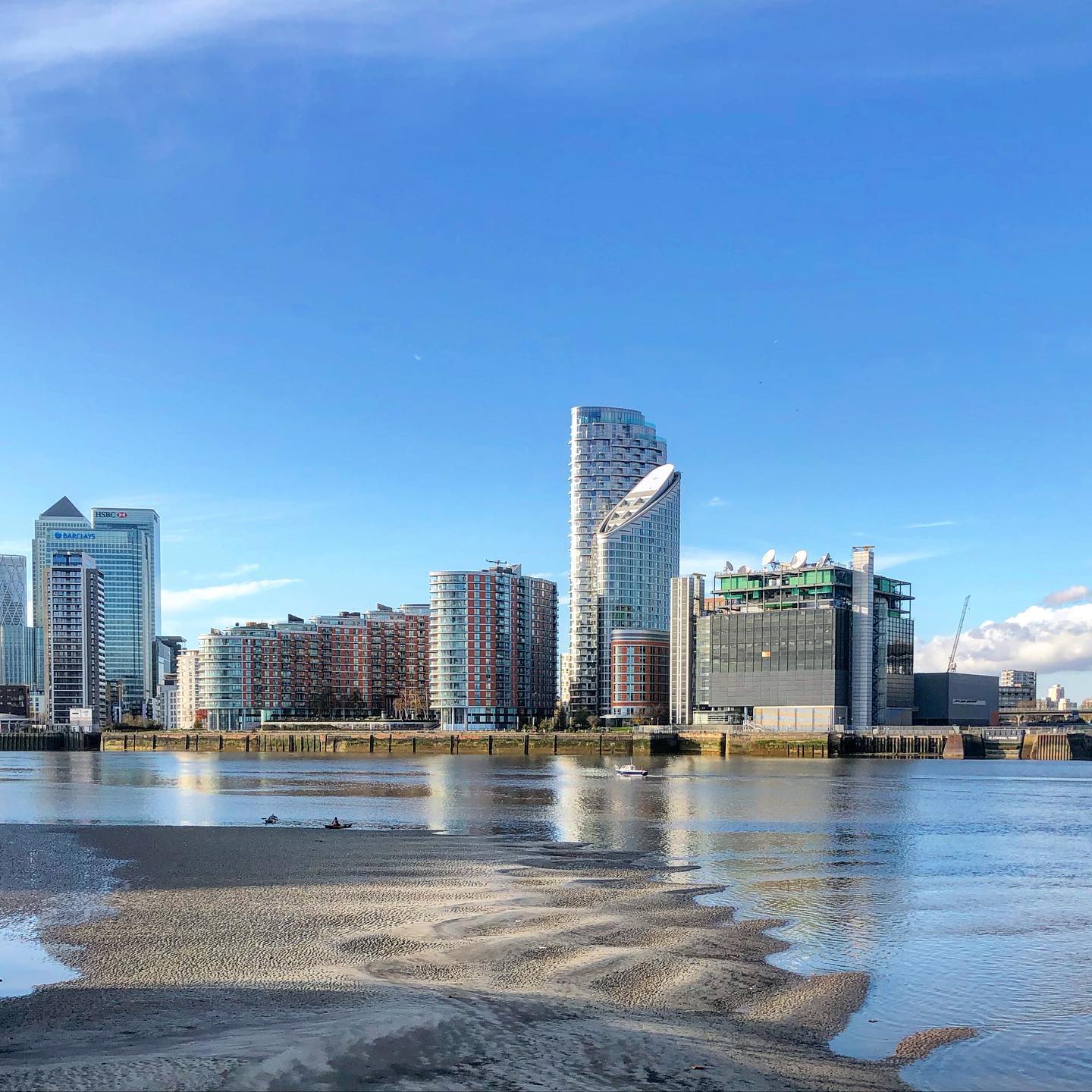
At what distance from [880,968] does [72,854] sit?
36.5 meters

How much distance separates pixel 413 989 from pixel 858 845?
37.4 m

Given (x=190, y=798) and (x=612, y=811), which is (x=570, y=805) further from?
(x=190, y=798)

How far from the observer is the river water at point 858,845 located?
25750 millimetres

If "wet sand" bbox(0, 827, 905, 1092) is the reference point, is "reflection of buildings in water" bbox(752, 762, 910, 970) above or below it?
below

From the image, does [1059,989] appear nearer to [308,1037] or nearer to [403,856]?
[308,1037]

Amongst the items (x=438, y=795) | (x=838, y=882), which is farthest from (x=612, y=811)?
(x=838, y=882)

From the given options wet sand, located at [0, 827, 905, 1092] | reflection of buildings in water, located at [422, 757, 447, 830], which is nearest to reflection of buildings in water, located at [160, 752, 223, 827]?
reflection of buildings in water, located at [422, 757, 447, 830]

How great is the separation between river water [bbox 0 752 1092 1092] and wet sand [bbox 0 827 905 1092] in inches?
75.4

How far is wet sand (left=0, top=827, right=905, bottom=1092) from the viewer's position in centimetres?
1978

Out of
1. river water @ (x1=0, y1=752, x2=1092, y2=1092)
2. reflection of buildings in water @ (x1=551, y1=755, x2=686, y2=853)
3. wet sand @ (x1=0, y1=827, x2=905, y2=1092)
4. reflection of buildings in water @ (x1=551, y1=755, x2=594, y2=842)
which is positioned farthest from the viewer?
reflection of buildings in water @ (x1=551, y1=755, x2=594, y2=842)

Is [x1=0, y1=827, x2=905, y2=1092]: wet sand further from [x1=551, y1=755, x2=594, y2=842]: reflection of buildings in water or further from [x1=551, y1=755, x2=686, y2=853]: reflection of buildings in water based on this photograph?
[x1=551, y1=755, x2=594, y2=842]: reflection of buildings in water

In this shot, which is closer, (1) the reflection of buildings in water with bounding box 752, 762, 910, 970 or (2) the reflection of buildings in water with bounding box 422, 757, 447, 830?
(1) the reflection of buildings in water with bounding box 752, 762, 910, 970

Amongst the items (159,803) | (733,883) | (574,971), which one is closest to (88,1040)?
(574,971)

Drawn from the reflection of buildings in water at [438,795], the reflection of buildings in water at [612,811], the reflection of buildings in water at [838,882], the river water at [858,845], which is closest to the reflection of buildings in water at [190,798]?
the river water at [858,845]
